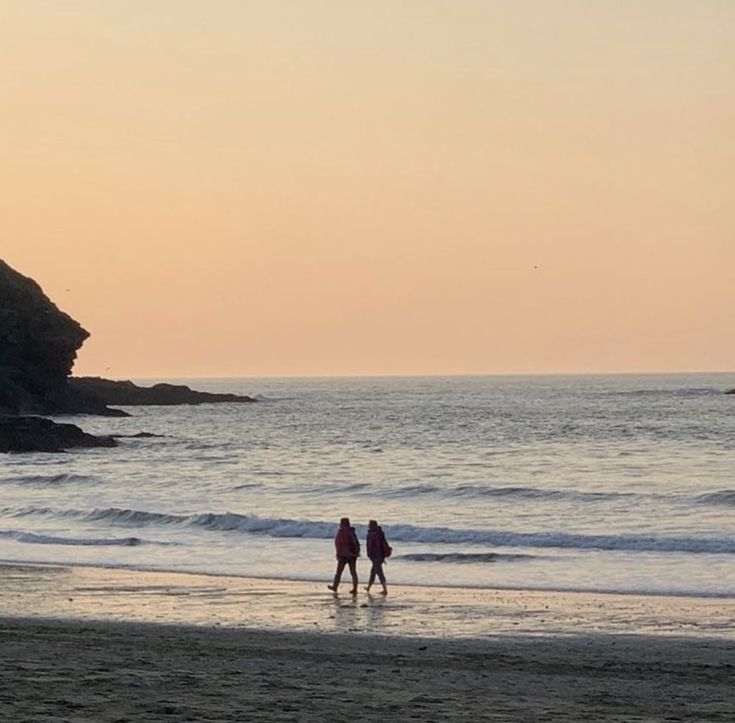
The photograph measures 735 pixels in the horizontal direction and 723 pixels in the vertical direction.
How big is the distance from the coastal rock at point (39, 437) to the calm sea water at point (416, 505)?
2.82 m

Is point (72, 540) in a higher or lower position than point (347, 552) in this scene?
lower

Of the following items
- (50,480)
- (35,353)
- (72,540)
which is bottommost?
(72,540)


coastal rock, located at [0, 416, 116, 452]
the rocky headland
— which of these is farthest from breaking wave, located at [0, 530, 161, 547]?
the rocky headland

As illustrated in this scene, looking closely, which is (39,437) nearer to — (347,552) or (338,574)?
(347,552)

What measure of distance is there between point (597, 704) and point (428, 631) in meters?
6.63

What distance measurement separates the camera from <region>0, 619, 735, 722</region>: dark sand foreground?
1103 centimetres

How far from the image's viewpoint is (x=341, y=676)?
1351 cm

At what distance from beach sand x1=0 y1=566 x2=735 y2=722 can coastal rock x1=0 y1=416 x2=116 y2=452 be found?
49.0 m

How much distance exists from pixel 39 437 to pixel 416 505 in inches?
1415

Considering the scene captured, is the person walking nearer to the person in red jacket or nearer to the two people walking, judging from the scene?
the two people walking

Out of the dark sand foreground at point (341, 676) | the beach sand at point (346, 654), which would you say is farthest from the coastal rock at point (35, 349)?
the dark sand foreground at point (341, 676)

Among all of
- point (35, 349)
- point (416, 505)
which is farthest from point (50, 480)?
point (35, 349)

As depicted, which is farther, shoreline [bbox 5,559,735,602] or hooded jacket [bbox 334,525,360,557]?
hooded jacket [bbox 334,525,360,557]

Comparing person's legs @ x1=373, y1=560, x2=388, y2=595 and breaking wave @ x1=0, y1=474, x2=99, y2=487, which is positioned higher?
person's legs @ x1=373, y1=560, x2=388, y2=595
